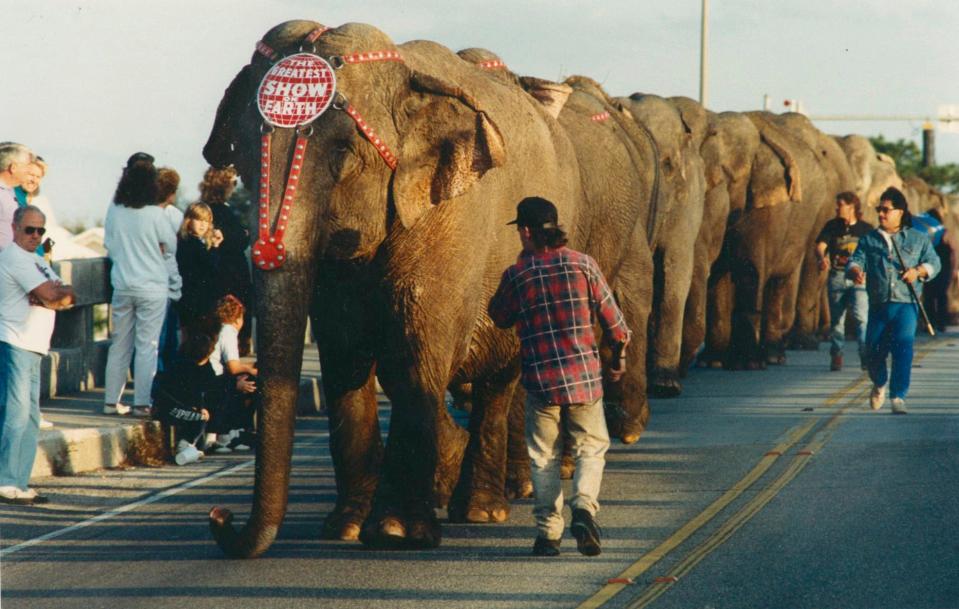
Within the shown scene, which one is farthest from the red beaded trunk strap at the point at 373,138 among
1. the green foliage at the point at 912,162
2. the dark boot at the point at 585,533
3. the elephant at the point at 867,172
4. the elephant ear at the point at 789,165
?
the green foliage at the point at 912,162

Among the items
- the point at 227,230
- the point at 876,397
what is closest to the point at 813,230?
the point at 876,397

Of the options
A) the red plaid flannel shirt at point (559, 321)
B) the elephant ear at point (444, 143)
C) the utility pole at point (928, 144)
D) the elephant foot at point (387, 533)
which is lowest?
the elephant foot at point (387, 533)

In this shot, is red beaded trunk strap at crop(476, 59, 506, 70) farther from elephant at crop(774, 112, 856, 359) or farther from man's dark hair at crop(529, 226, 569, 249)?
elephant at crop(774, 112, 856, 359)

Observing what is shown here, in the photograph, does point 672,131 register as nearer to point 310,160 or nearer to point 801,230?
point 801,230

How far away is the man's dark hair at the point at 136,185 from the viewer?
14766 millimetres

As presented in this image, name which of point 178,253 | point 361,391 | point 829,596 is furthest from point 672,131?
point 829,596

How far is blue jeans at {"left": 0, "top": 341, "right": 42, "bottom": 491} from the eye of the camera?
11242mm

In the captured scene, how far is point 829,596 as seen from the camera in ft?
27.1

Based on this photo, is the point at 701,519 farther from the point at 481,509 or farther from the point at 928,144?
the point at 928,144

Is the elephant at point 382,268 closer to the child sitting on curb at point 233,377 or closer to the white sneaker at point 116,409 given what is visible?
the child sitting on curb at point 233,377

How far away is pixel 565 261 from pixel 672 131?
339 inches

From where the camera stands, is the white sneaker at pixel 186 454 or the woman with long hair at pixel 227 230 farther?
the woman with long hair at pixel 227 230

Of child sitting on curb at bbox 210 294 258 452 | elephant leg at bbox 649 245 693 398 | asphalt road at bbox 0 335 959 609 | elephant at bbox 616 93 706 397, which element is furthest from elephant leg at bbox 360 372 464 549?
elephant leg at bbox 649 245 693 398

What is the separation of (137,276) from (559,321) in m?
6.26
